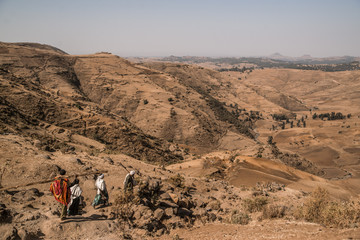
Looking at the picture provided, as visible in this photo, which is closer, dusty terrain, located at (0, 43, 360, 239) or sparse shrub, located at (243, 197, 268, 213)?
dusty terrain, located at (0, 43, 360, 239)

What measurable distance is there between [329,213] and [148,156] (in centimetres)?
1790

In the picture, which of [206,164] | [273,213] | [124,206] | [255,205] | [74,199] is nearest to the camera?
[74,199]

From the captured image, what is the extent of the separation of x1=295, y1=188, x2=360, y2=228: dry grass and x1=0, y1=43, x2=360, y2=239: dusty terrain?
0.87ft

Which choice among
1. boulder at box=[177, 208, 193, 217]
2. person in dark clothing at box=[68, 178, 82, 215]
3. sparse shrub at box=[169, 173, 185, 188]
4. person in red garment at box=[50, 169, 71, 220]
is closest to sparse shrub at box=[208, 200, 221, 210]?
boulder at box=[177, 208, 193, 217]

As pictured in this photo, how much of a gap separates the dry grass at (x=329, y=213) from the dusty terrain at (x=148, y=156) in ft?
0.87

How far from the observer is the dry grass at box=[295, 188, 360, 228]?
21.8 feet

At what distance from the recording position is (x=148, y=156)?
23141mm

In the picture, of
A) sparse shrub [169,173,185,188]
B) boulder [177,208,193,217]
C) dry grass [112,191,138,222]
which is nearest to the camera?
dry grass [112,191,138,222]

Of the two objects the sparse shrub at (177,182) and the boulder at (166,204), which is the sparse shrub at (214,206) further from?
the sparse shrub at (177,182)

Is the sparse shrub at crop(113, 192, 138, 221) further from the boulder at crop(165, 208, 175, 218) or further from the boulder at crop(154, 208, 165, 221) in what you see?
the boulder at crop(165, 208, 175, 218)

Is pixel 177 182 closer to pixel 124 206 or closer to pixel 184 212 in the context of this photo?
pixel 184 212

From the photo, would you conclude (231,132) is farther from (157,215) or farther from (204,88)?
(157,215)

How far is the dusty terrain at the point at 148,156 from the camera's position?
6879mm

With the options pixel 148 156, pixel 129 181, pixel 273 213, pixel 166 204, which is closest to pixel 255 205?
pixel 273 213
